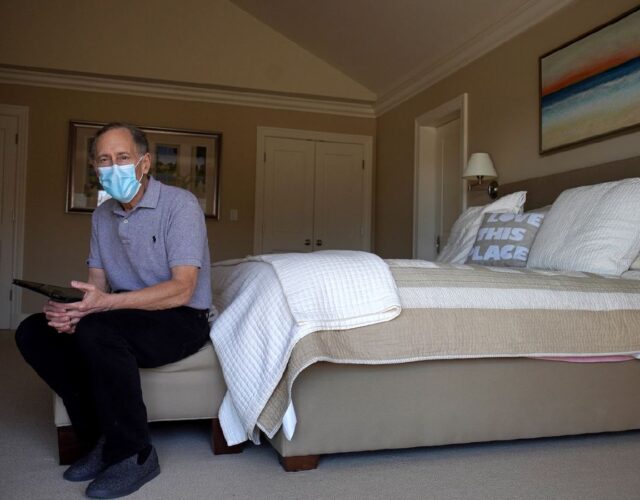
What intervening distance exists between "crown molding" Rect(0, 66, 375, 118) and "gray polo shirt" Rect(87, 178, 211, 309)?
4.08 meters

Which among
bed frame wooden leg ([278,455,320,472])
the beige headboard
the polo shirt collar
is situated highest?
the beige headboard

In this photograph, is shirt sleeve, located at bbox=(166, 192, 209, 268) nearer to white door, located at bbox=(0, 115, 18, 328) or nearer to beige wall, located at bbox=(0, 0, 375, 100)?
beige wall, located at bbox=(0, 0, 375, 100)

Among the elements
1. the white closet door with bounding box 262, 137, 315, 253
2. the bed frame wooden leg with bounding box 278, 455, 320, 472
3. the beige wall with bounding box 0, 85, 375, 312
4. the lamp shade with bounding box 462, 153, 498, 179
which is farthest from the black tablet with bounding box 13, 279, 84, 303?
the white closet door with bounding box 262, 137, 315, 253

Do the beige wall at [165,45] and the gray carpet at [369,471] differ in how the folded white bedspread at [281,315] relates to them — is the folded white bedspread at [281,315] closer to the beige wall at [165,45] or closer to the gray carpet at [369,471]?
the gray carpet at [369,471]

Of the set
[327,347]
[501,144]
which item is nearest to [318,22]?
[501,144]

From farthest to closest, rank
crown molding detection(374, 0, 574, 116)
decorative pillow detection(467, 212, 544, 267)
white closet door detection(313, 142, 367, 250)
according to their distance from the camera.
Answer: white closet door detection(313, 142, 367, 250) < crown molding detection(374, 0, 574, 116) < decorative pillow detection(467, 212, 544, 267)

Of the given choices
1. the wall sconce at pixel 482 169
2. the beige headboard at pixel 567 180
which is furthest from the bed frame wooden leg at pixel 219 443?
the wall sconce at pixel 482 169

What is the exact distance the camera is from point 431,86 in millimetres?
5301

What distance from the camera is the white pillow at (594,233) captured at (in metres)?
2.56

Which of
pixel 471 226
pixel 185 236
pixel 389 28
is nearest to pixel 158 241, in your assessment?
pixel 185 236

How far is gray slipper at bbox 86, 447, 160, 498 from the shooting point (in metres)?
1.69

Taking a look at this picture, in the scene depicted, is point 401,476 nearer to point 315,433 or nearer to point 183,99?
point 315,433

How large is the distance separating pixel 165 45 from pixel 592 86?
3756 mm

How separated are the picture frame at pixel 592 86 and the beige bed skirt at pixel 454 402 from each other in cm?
154
